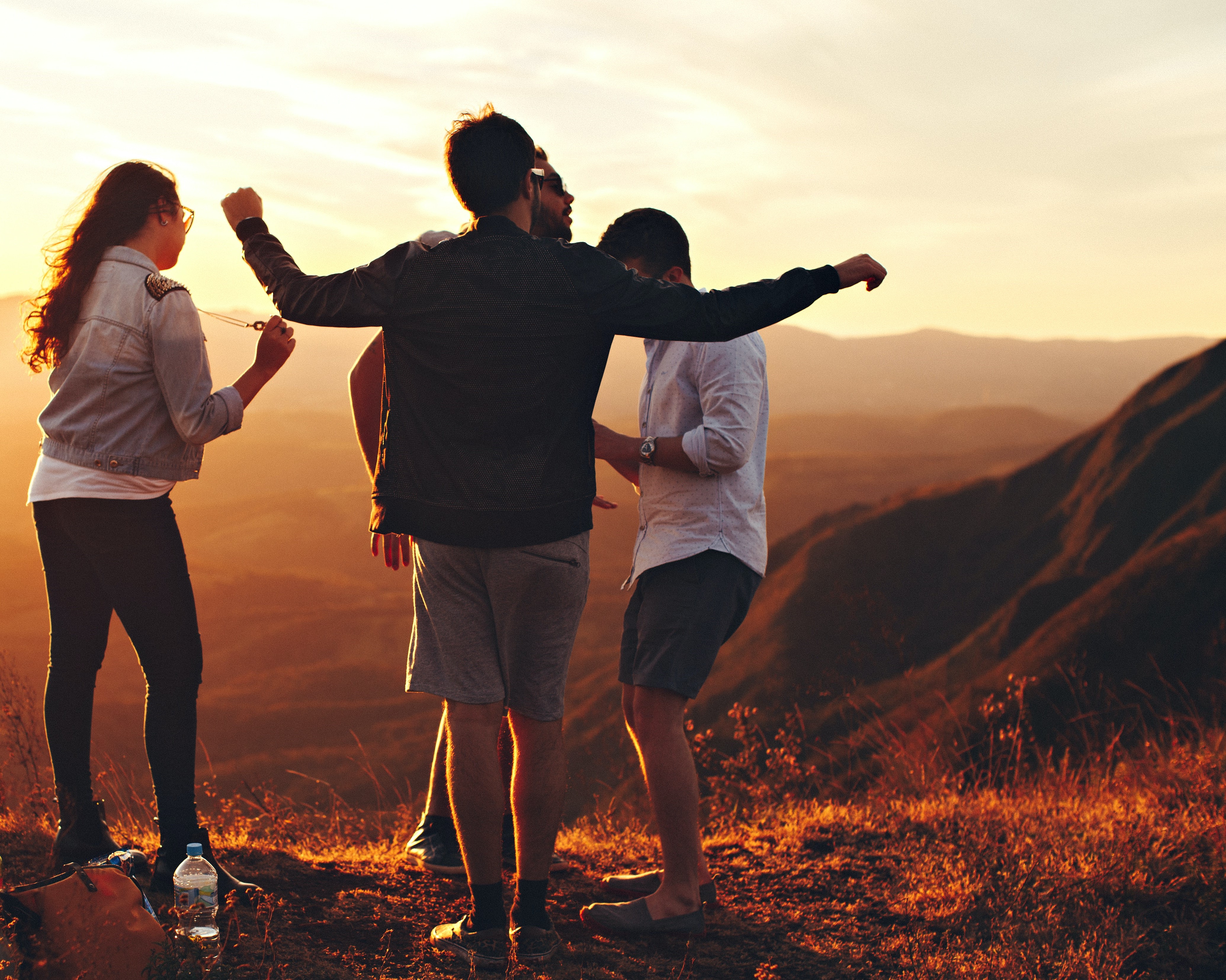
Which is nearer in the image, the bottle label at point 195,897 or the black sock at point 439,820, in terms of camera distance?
the bottle label at point 195,897

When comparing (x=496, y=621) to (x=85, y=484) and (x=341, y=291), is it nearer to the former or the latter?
(x=341, y=291)

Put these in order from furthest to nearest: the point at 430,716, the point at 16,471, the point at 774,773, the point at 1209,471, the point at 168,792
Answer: the point at 16,471
the point at 430,716
the point at 1209,471
the point at 774,773
the point at 168,792

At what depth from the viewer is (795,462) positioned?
6881 centimetres

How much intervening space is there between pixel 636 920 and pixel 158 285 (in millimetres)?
2152

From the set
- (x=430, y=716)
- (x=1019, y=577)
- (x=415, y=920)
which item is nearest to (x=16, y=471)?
(x=430, y=716)

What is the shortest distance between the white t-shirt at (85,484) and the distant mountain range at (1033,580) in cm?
913

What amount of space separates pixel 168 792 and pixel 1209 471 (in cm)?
1812

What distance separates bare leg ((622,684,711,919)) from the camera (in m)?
2.69

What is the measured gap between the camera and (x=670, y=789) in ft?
8.84

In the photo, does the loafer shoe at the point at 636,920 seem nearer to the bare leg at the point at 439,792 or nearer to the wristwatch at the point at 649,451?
the bare leg at the point at 439,792

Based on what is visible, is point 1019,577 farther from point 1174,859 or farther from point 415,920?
point 415,920

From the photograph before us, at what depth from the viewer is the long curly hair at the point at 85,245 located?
253 centimetres

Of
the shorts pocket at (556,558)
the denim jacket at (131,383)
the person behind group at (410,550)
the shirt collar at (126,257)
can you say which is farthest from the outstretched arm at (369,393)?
the shorts pocket at (556,558)

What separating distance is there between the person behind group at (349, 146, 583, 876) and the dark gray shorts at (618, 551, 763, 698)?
38cm
